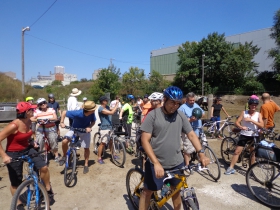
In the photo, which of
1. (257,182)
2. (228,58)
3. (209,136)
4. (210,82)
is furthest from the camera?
(210,82)

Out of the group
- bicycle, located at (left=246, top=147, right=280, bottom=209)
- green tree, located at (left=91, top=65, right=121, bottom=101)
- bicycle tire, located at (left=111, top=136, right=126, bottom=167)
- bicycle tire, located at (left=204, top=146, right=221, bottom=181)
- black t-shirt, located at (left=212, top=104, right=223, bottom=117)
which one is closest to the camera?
bicycle, located at (left=246, top=147, right=280, bottom=209)

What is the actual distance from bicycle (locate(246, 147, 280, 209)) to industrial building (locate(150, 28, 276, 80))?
3650 centimetres

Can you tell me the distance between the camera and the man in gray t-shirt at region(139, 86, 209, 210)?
99.8 inches

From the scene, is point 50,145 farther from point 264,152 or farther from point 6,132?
point 264,152

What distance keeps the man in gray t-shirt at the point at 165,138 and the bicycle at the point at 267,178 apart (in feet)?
6.01

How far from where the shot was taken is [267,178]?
3891mm

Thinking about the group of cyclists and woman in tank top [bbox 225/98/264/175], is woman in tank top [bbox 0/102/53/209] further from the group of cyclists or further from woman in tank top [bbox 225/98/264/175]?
woman in tank top [bbox 225/98/264/175]

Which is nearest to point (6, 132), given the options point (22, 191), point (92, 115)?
point (22, 191)

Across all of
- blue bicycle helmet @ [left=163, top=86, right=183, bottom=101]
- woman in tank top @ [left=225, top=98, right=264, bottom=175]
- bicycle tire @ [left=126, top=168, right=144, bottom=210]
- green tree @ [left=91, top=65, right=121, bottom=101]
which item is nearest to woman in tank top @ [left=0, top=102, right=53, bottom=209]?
bicycle tire @ [left=126, top=168, right=144, bottom=210]

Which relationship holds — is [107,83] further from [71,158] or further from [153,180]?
[153,180]

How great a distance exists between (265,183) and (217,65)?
97.8 ft

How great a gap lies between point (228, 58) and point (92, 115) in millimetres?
29071

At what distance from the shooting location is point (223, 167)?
5543 mm

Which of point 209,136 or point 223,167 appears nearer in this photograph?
point 223,167
